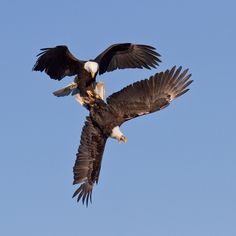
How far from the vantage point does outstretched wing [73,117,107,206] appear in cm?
1334

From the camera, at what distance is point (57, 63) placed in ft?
44.1

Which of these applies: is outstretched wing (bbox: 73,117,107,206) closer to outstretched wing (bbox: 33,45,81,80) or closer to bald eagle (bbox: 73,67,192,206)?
bald eagle (bbox: 73,67,192,206)

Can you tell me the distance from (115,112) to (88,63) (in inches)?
29.8

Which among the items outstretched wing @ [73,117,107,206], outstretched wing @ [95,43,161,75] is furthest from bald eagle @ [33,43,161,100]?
outstretched wing @ [73,117,107,206]

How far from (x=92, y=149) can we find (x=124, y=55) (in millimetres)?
1530

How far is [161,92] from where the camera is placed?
13.5m

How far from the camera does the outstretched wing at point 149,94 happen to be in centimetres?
1320

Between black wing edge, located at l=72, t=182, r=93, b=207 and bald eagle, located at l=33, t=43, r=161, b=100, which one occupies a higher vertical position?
bald eagle, located at l=33, t=43, r=161, b=100

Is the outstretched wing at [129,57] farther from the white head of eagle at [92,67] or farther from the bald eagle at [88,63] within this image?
the white head of eagle at [92,67]

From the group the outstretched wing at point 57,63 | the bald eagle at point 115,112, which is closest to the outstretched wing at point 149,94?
the bald eagle at point 115,112

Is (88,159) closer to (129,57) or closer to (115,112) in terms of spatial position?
(115,112)

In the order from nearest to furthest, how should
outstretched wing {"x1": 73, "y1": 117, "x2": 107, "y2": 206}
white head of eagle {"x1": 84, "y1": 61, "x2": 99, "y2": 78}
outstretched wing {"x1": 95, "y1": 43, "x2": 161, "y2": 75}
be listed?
white head of eagle {"x1": 84, "y1": 61, "x2": 99, "y2": 78}, outstretched wing {"x1": 73, "y1": 117, "x2": 107, "y2": 206}, outstretched wing {"x1": 95, "y1": 43, "x2": 161, "y2": 75}

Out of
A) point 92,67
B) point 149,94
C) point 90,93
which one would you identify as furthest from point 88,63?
point 149,94

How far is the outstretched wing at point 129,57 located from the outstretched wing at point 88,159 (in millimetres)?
1040
